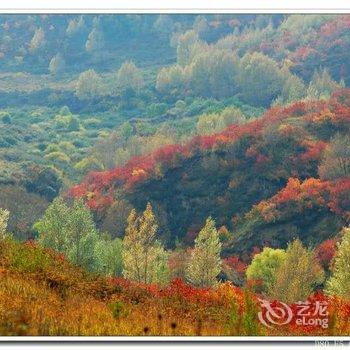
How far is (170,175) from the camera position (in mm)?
65688

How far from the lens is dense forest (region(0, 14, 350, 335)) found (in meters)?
14.6

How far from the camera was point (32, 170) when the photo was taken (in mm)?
82188

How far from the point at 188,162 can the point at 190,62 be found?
76672 millimetres

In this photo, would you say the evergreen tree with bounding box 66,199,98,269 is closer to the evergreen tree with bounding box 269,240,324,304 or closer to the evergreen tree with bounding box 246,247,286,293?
the evergreen tree with bounding box 269,240,324,304

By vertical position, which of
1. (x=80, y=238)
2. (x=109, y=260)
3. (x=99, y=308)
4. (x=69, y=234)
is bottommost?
(x=99, y=308)

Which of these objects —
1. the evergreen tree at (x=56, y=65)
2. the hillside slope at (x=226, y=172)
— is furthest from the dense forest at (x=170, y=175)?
the evergreen tree at (x=56, y=65)

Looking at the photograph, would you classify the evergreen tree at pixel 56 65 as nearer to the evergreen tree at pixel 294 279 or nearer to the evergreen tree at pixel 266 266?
the evergreen tree at pixel 266 266

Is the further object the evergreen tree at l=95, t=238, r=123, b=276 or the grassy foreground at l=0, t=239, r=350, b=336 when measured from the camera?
the evergreen tree at l=95, t=238, r=123, b=276

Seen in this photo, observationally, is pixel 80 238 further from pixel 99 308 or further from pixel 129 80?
pixel 129 80

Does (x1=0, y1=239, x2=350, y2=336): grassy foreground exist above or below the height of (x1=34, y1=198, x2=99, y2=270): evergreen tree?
below

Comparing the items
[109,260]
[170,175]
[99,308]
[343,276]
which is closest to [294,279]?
[343,276]

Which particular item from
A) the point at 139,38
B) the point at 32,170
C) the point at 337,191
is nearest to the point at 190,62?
the point at 139,38

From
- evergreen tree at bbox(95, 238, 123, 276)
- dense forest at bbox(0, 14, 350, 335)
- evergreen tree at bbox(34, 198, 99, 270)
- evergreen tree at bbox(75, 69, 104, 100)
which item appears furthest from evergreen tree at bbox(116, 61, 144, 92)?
evergreen tree at bbox(95, 238, 123, 276)
